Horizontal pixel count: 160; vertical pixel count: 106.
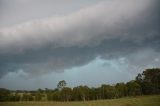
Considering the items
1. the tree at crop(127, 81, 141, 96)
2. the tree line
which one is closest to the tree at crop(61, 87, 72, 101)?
the tree line

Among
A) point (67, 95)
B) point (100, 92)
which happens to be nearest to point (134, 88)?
point (100, 92)

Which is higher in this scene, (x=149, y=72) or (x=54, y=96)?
(x=149, y=72)

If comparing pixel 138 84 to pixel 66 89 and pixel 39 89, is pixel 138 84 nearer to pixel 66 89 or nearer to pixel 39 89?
pixel 66 89

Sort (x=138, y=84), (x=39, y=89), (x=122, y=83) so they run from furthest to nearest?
(x=39, y=89), (x=122, y=83), (x=138, y=84)

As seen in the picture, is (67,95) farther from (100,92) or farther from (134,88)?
(134,88)

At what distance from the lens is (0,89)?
130250 mm

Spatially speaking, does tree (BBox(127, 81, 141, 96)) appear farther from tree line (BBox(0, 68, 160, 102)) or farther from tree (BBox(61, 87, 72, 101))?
tree (BBox(61, 87, 72, 101))

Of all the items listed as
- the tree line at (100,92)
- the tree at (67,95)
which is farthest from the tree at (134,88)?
the tree at (67,95)

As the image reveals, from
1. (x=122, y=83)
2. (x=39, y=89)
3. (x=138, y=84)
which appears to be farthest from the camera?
(x=39, y=89)

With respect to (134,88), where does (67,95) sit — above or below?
below

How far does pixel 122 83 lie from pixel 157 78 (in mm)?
19358

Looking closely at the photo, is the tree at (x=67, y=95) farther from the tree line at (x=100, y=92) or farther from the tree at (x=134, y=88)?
the tree at (x=134, y=88)

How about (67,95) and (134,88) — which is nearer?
(134,88)

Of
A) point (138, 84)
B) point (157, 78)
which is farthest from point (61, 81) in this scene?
point (157, 78)
